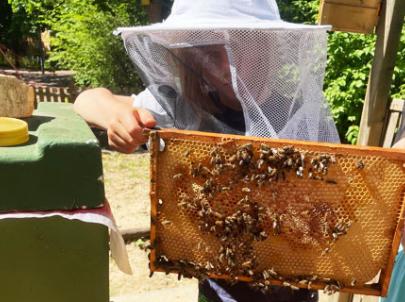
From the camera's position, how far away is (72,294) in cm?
118

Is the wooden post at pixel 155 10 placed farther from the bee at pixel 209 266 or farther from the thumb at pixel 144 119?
the bee at pixel 209 266

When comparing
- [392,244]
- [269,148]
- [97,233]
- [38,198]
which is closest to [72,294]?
[97,233]

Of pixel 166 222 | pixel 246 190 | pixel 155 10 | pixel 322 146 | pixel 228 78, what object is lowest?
pixel 166 222

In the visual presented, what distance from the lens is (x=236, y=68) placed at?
127cm

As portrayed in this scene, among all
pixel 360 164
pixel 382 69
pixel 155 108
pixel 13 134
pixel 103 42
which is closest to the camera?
pixel 13 134

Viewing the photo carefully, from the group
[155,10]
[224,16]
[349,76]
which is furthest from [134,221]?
[155,10]

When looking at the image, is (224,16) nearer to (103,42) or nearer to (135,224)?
(135,224)

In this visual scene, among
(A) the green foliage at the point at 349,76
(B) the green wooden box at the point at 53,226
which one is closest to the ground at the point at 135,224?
(B) the green wooden box at the point at 53,226

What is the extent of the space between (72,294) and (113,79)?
7169 mm

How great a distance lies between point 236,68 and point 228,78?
0.10 metres

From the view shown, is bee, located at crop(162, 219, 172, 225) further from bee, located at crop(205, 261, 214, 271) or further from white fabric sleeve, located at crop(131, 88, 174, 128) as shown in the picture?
white fabric sleeve, located at crop(131, 88, 174, 128)

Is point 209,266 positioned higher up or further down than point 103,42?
further down

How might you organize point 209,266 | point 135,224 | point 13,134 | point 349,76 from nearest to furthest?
point 13,134 → point 209,266 → point 135,224 → point 349,76

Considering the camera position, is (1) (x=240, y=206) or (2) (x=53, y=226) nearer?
(2) (x=53, y=226)
